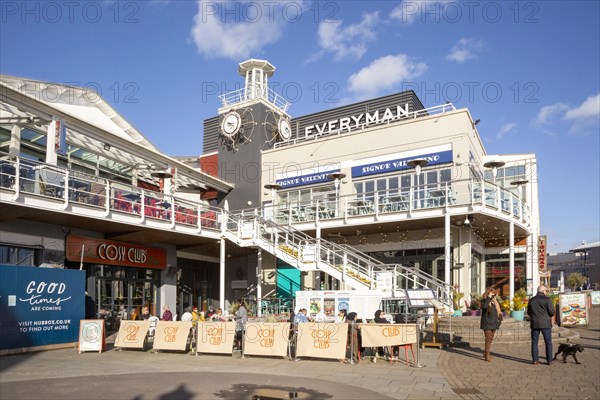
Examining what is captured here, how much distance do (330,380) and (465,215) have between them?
12.9 metres

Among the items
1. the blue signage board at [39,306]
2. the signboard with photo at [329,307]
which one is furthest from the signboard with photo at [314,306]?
the blue signage board at [39,306]

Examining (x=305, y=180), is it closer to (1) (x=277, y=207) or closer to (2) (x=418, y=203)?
(1) (x=277, y=207)

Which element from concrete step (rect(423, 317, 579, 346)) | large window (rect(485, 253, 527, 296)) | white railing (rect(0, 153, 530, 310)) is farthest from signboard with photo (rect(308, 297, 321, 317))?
large window (rect(485, 253, 527, 296))

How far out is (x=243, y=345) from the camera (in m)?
12.9

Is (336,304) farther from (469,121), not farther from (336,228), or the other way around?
(469,121)

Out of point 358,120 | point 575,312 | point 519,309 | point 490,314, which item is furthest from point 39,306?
point 358,120

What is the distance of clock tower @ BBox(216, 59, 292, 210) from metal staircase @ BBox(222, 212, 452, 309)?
7083mm

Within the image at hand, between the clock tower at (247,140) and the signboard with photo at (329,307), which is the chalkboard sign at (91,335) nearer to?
the signboard with photo at (329,307)

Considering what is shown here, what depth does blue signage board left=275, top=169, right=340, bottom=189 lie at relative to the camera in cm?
2741

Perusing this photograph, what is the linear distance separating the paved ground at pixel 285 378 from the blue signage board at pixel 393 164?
39.0ft

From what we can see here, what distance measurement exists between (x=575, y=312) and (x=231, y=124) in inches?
783

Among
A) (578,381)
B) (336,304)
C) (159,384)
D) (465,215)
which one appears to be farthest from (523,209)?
(159,384)

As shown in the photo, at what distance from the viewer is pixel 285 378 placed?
991cm

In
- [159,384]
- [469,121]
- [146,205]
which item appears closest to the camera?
[159,384]
